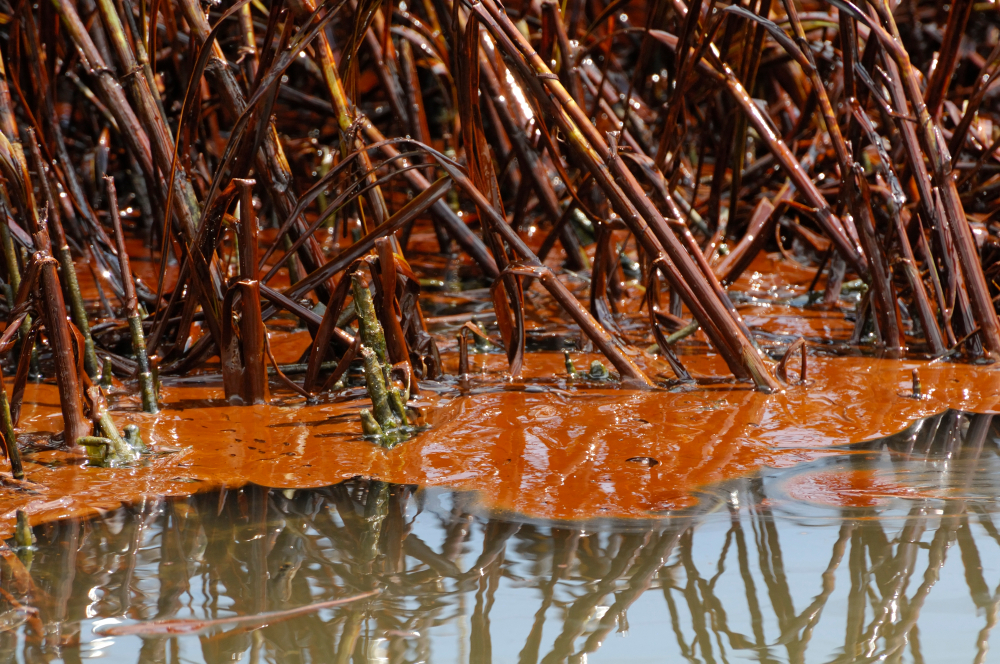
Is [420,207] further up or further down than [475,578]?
further up

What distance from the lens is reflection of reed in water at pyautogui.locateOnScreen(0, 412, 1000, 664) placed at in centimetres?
92

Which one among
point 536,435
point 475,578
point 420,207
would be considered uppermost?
point 420,207

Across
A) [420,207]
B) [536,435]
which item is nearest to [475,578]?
[536,435]

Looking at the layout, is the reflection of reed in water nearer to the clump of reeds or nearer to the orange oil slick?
the orange oil slick

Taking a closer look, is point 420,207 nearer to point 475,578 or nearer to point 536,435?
point 536,435

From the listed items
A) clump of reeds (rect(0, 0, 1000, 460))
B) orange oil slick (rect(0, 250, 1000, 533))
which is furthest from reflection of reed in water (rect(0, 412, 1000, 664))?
clump of reeds (rect(0, 0, 1000, 460))

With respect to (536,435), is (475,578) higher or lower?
lower

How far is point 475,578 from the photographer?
1.05 m

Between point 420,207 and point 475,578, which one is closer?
point 475,578

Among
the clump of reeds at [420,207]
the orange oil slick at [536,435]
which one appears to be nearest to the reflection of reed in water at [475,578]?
the orange oil slick at [536,435]

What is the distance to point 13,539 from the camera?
1.12 metres

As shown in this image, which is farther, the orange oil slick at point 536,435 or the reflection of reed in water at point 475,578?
the orange oil slick at point 536,435

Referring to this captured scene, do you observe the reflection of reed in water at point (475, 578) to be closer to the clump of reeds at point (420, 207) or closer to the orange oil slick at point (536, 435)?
the orange oil slick at point (536, 435)

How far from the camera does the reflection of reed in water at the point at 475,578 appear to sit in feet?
3.01
